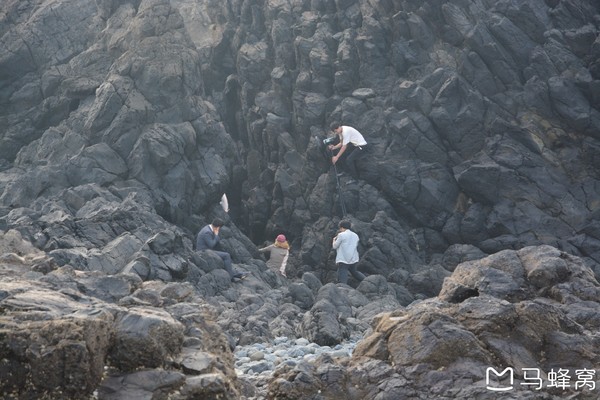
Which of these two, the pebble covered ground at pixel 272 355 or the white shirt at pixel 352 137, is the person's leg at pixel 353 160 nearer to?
the white shirt at pixel 352 137

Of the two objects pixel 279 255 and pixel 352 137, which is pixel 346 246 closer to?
pixel 279 255

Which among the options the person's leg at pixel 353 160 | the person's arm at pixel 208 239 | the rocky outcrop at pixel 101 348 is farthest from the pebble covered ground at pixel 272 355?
the person's leg at pixel 353 160

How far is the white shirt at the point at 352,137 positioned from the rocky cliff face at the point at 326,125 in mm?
1267

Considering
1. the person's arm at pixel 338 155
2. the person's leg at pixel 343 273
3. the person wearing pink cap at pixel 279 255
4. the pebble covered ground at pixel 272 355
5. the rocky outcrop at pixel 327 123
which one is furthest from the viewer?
the person's arm at pixel 338 155

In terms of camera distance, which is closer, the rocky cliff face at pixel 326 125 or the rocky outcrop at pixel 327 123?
the rocky cliff face at pixel 326 125

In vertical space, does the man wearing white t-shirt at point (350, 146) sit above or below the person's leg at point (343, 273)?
above

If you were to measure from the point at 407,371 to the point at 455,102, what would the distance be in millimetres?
28916

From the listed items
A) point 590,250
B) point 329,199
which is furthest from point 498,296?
point 329,199

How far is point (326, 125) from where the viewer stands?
4444 cm

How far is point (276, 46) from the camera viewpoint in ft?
155

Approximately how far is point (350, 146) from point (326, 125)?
102 inches

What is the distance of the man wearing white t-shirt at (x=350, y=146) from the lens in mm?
41406

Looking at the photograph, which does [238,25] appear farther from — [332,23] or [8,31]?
[8,31]

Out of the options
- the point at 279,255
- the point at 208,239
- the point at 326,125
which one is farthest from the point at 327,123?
the point at 208,239
